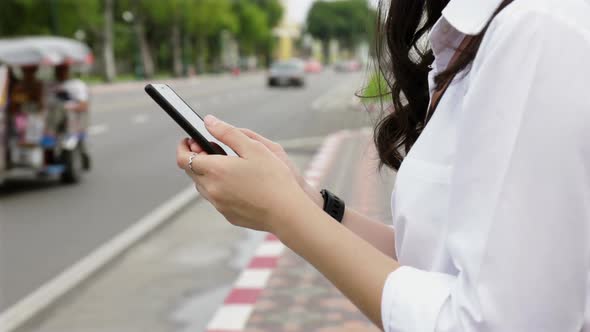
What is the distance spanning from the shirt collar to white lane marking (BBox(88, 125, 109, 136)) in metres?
15.2

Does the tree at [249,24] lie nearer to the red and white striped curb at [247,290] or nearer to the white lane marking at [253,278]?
the red and white striped curb at [247,290]

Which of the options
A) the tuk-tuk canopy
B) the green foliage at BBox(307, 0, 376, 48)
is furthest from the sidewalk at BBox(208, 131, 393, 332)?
the green foliage at BBox(307, 0, 376, 48)

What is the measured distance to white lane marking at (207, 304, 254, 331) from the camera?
4367mm

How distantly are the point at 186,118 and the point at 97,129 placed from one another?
52.7ft

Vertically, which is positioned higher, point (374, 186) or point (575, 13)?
point (575, 13)

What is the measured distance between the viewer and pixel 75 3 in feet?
149

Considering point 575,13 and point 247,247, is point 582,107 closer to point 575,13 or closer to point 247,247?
point 575,13

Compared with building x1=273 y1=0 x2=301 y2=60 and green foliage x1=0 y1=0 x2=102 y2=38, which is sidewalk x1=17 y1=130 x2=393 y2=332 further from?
building x1=273 y1=0 x2=301 y2=60

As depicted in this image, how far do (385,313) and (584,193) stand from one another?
0.26 meters

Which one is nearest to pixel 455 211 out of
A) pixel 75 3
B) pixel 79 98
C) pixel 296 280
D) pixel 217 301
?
pixel 217 301

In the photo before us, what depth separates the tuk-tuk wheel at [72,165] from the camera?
9492 millimetres

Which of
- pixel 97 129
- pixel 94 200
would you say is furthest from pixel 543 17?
pixel 97 129

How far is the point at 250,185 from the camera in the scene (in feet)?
3.60

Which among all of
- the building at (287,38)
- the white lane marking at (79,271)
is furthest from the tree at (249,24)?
the white lane marking at (79,271)
